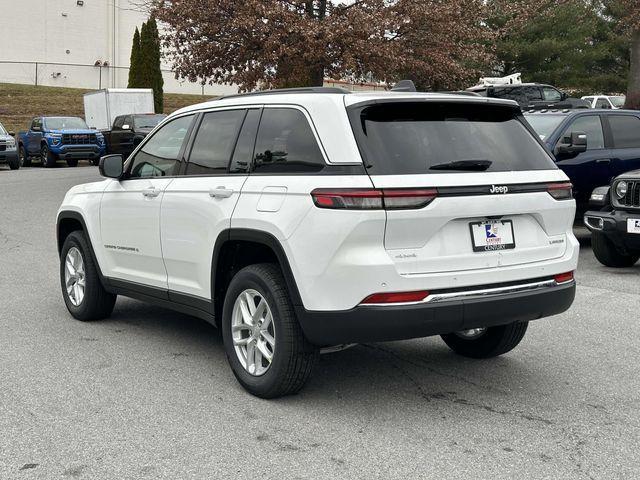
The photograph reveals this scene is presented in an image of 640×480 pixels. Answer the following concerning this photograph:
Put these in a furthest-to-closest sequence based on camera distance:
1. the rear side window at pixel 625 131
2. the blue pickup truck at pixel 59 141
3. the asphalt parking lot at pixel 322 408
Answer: the blue pickup truck at pixel 59 141, the rear side window at pixel 625 131, the asphalt parking lot at pixel 322 408

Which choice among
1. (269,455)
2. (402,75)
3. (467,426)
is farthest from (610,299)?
(402,75)

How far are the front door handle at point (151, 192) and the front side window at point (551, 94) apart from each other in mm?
20868

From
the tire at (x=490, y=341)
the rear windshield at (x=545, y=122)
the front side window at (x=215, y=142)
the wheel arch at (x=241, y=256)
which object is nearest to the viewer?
the wheel arch at (x=241, y=256)

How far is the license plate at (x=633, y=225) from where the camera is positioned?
939cm

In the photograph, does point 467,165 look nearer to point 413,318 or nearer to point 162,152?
point 413,318

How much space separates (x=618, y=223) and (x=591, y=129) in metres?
3.07

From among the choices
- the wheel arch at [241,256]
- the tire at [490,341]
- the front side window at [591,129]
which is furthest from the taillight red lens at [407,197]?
the front side window at [591,129]

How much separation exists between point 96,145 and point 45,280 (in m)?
21.7

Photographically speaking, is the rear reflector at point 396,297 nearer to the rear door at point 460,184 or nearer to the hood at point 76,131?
the rear door at point 460,184

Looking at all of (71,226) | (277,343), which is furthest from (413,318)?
(71,226)

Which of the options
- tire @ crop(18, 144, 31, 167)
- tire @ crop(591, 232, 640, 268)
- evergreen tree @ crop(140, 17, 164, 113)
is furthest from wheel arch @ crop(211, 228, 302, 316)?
evergreen tree @ crop(140, 17, 164, 113)

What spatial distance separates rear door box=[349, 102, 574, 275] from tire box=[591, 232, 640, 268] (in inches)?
205

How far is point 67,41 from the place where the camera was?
168 ft

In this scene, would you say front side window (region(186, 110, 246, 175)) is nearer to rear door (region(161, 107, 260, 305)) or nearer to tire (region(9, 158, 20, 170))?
rear door (region(161, 107, 260, 305))
